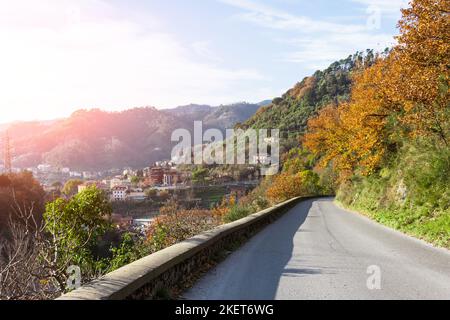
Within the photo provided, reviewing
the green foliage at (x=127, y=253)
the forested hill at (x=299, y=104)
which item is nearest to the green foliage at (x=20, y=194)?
the green foliage at (x=127, y=253)

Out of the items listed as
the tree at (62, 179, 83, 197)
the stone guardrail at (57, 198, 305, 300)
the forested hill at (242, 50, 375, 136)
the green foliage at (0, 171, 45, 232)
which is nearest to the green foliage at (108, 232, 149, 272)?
the stone guardrail at (57, 198, 305, 300)

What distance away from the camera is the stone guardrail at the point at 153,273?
17.0 ft

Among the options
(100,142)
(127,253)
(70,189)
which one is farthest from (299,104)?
(127,253)

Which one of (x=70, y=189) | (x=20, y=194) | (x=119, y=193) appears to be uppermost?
(x=70, y=189)

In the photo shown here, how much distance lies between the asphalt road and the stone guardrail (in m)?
0.36

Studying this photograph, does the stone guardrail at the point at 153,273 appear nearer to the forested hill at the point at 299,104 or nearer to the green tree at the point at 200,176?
the green tree at the point at 200,176

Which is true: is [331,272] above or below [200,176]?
above

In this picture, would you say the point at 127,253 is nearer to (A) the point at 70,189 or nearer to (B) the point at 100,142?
(A) the point at 70,189

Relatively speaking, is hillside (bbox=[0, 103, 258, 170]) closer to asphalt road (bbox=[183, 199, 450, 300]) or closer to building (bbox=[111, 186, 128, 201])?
building (bbox=[111, 186, 128, 201])

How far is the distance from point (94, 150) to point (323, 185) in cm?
9021

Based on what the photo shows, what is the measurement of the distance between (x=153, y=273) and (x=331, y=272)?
393 cm

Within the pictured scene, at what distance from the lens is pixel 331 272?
8.99 meters
